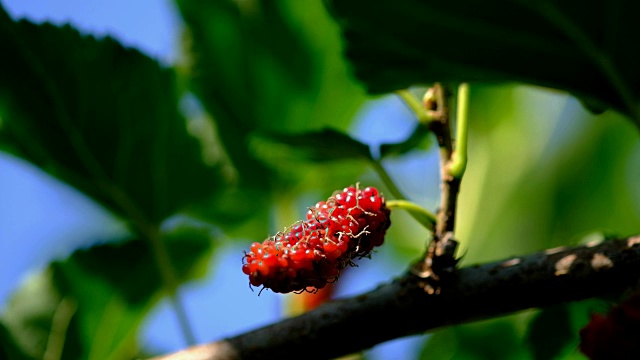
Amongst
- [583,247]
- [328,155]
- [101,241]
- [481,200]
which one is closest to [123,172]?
[101,241]

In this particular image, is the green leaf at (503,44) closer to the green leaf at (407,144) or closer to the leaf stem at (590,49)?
the leaf stem at (590,49)

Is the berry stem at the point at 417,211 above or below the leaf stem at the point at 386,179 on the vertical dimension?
below

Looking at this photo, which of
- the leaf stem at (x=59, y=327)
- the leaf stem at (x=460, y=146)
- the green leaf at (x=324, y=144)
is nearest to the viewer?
the leaf stem at (x=460, y=146)

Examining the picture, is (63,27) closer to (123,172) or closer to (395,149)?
(123,172)

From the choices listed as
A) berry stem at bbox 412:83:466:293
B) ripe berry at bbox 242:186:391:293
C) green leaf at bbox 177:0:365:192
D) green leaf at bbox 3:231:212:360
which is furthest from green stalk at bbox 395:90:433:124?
green leaf at bbox 3:231:212:360

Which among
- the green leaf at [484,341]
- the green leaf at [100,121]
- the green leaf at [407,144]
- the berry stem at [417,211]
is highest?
the green leaf at [100,121]

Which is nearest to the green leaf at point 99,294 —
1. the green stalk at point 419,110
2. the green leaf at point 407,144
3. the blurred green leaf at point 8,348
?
the blurred green leaf at point 8,348

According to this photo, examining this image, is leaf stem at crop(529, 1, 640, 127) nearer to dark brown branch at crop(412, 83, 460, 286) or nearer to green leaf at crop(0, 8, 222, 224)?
dark brown branch at crop(412, 83, 460, 286)
